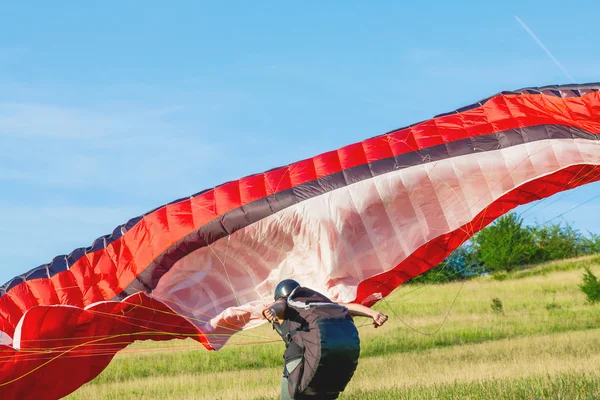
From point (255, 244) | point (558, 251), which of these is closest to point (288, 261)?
point (255, 244)

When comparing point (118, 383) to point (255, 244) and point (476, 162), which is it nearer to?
point (255, 244)

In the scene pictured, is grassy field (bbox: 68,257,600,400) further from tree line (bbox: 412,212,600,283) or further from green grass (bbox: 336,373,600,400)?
tree line (bbox: 412,212,600,283)

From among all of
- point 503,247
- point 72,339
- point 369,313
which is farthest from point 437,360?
point 503,247

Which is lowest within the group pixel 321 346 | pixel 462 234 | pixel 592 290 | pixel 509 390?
pixel 509 390

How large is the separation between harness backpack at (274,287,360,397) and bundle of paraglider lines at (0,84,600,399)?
217 centimetres

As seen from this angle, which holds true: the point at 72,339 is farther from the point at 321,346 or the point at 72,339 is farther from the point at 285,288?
the point at 321,346

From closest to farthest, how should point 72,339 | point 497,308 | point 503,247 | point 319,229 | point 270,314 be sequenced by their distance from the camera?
point 270,314
point 72,339
point 319,229
point 497,308
point 503,247

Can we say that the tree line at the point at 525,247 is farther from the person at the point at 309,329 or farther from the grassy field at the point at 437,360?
the person at the point at 309,329

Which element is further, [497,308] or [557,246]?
[557,246]

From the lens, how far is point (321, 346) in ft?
17.4

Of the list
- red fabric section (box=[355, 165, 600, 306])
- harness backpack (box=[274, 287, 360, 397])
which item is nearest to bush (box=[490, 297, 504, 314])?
red fabric section (box=[355, 165, 600, 306])

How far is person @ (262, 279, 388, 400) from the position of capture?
5.35 meters

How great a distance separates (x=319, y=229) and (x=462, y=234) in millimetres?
1545

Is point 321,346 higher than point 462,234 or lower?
lower
